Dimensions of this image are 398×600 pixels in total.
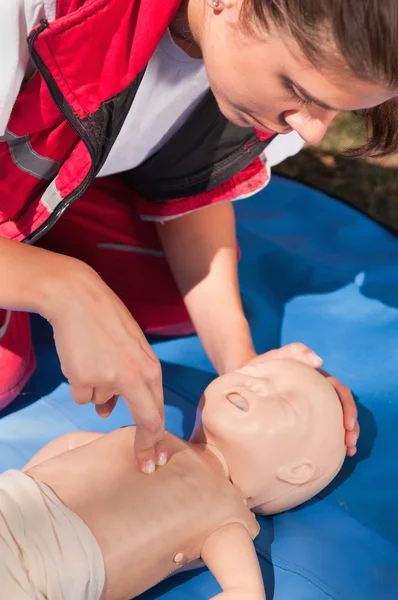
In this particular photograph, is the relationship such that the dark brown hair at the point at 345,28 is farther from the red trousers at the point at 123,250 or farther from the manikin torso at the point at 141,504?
the red trousers at the point at 123,250

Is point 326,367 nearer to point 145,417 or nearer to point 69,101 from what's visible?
point 145,417

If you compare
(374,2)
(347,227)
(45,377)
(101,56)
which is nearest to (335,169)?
(347,227)

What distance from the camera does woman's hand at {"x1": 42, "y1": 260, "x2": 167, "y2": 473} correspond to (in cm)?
103

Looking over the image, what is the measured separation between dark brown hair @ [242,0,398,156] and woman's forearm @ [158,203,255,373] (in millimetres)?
669

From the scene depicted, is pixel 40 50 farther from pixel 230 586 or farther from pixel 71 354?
pixel 230 586

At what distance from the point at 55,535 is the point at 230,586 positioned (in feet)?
0.81

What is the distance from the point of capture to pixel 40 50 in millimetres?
1071

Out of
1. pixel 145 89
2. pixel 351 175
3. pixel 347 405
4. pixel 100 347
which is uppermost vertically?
pixel 145 89

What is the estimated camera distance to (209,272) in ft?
5.35

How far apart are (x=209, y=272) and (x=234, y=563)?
2.08 feet

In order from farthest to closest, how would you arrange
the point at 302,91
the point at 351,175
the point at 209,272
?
the point at 351,175 < the point at 209,272 < the point at 302,91

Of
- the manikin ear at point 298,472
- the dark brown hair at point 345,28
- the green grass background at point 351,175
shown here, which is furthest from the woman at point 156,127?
the green grass background at point 351,175

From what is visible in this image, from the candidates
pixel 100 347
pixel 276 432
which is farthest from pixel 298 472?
pixel 100 347

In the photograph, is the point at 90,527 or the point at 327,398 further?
the point at 327,398
